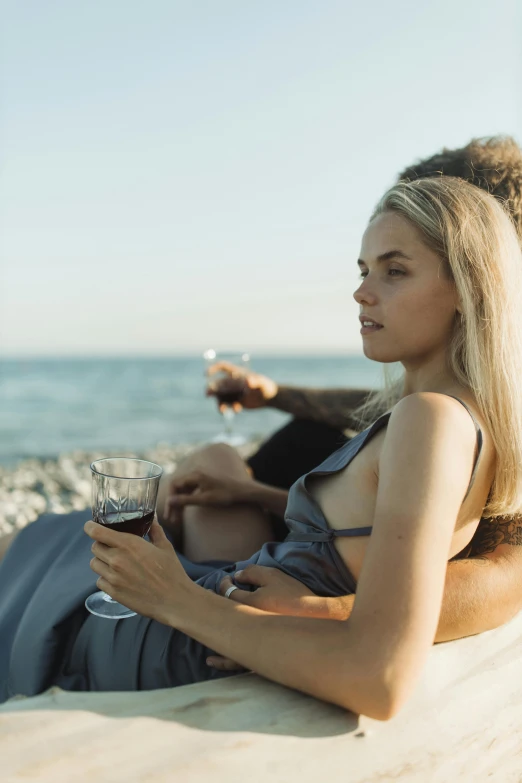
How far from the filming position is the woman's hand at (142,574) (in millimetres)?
1802

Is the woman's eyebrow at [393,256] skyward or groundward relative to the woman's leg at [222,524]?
skyward

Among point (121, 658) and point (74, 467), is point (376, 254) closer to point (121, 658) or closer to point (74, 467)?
point (121, 658)

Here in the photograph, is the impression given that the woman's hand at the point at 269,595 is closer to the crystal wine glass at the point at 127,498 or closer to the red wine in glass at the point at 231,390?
the crystal wine glass at the point at 127,498

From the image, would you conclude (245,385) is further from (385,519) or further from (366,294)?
(385,519)

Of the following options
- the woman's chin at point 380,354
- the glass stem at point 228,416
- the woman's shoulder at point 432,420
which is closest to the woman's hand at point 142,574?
the woman's shoulder at point 432,420

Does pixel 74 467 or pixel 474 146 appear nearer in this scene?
pixel 474 146

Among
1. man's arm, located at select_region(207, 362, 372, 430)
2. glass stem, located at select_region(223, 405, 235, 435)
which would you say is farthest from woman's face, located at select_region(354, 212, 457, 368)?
glass stem, located at select_region(223, 405, 235, 435)

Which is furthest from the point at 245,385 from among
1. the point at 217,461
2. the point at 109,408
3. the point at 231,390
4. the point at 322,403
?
the point at 109,408

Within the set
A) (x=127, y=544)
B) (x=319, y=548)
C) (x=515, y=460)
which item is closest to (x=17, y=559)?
(x=127, y=544)

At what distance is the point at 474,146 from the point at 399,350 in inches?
61.6

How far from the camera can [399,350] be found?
2.19 m

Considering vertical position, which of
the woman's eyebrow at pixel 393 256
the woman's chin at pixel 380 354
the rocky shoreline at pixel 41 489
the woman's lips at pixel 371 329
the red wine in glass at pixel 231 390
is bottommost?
the rocky shoreline at pixel 41 489

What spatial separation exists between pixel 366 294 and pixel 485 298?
40cm

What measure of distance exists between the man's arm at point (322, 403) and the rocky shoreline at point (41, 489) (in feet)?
8.60
